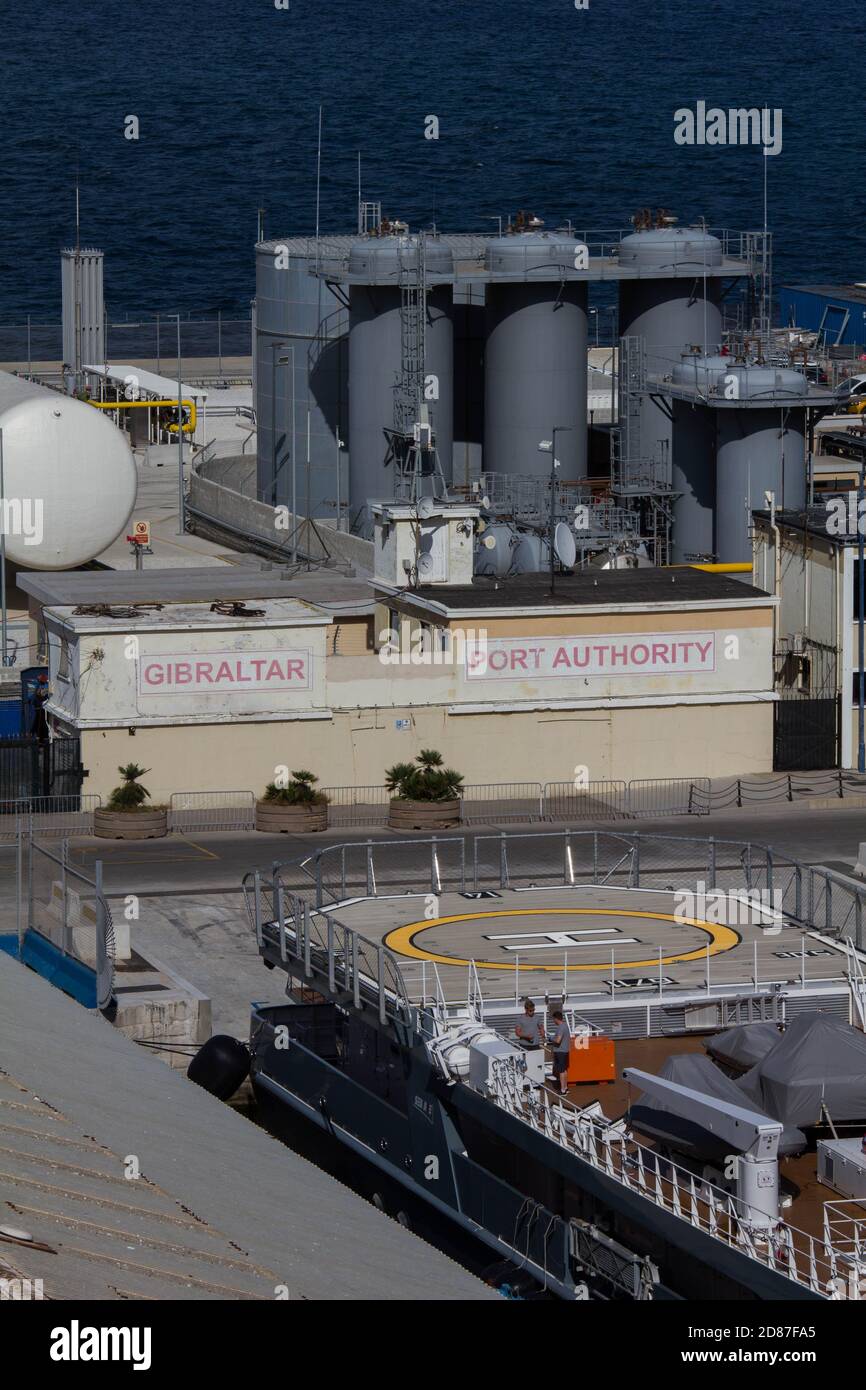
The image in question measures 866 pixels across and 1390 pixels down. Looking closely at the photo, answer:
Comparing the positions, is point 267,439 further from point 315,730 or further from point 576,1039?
point 576,1039

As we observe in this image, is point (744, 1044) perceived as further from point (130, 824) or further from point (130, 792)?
point (130, 792)

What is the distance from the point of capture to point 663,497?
8075 centimetres

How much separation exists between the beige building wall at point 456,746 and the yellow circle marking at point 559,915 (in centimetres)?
1903

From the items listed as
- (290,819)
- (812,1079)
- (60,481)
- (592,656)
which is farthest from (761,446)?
(812,1079)

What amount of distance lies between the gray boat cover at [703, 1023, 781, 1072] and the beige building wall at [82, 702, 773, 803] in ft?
88.4

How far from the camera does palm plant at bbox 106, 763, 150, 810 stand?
59.1 m

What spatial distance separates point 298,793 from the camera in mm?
59562

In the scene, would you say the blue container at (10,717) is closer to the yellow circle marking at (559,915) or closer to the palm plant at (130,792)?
the palm plant at (130,792)

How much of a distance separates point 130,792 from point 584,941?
69.6 ft

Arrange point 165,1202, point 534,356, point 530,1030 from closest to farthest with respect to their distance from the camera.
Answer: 1. point 165,1202
2. point 530,1030
3. point 534,356

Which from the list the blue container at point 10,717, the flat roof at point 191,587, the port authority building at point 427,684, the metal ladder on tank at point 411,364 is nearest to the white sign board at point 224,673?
the port authority building at point 427,684

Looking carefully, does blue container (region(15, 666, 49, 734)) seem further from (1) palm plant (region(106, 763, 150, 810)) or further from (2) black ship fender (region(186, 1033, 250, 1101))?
(2) black ship fender (region(186, 1033, 250, 1101))
